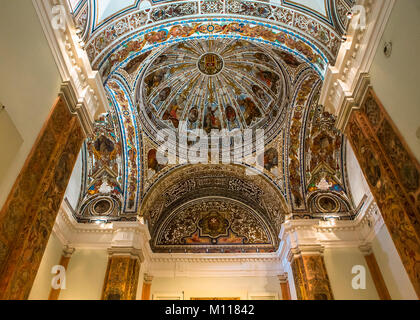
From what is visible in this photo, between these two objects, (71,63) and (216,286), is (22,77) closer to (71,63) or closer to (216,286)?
(71,63)

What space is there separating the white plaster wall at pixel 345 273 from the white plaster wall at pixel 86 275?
7314 mm

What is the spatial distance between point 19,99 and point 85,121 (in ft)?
5.95

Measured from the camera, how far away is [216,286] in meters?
11.2

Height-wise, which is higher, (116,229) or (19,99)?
(116,229)

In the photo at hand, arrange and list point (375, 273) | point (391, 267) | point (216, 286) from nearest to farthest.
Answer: point (391, 267) → point (375, 273) → point (216, 286)

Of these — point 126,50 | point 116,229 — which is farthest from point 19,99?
point 116,229

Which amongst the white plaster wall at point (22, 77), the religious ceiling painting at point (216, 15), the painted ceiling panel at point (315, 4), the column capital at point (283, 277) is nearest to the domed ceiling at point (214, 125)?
the religious ceiling painting at point (216, 15)

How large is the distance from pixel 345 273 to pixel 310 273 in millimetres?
1225

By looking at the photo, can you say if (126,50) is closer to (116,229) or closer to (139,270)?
(116,229)

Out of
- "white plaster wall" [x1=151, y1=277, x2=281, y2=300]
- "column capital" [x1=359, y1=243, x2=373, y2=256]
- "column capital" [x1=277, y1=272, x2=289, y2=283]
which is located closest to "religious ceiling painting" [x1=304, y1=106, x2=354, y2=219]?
"column capital" [x1=359, y1=243, x2=373, y2=256]

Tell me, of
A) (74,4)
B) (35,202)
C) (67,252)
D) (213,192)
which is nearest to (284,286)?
(213,192)

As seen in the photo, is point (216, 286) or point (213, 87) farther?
point (213, 87)
